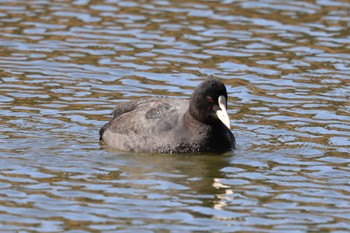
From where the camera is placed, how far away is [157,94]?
15594 millimetres

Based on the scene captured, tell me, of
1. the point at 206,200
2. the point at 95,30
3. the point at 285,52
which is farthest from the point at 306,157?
the point at 95,30

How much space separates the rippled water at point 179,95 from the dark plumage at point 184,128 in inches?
7.8

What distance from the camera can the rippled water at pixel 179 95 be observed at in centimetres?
1057

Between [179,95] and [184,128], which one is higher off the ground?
[184,128]

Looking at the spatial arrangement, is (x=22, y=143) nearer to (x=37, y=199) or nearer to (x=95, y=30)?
(x=37, y=199)

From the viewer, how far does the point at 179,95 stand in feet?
51.0

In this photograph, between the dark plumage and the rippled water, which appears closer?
the rippled water

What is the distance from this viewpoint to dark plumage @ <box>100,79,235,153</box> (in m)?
13.0

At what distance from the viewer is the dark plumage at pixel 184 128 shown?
1302 centimetres

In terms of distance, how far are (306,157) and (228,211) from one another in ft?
8.04

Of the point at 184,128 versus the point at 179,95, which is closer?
the point at 184,128

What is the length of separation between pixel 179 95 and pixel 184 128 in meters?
2.40

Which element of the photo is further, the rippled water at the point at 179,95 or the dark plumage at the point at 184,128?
the dark plumage at the point at 184,128

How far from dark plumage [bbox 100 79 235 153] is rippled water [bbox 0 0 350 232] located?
0.65 feet
